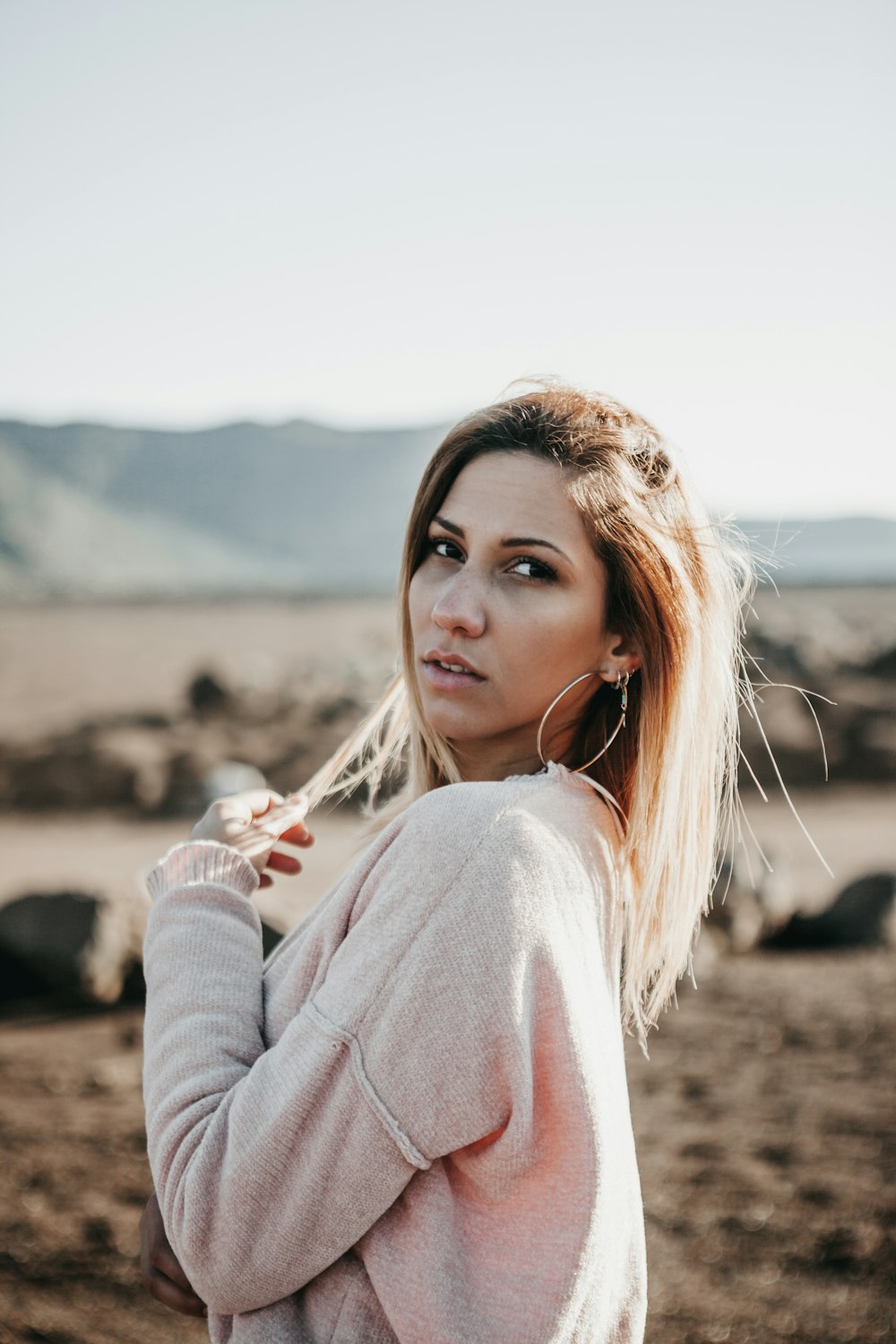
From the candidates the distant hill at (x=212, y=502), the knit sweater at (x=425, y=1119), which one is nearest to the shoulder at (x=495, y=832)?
the knit sweater at (x=425, y=1119)

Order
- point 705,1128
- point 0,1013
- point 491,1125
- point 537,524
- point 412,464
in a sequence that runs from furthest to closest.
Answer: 1. point 412,464
2. point 0,1013
3. point 705,1128
4. point 537,524
5. point 491,1125

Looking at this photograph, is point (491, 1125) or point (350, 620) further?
point (350, 620)

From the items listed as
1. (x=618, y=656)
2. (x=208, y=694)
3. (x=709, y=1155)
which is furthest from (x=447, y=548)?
(x=208, y=694)

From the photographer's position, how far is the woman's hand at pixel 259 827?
59.2 inches

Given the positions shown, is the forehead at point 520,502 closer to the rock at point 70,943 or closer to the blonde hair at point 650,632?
the blonde hair at point 650,632

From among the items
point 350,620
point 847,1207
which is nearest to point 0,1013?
point 847,1207

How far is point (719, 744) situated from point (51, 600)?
2177 inches

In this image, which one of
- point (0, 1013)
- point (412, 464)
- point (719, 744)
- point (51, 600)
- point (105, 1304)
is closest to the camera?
point (719, 744)

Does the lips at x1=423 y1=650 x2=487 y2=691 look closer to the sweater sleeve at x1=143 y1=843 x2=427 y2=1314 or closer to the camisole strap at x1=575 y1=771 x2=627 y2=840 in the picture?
the camisole strap at x1=575 y1=771 x2=627 y2=840

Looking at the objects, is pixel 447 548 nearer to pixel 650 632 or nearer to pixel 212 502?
pixel 650 632

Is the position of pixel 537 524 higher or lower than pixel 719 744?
higher

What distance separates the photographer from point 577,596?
1.49 metres

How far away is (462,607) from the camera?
1466 millimetres

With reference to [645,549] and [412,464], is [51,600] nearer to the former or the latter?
[645,549]
